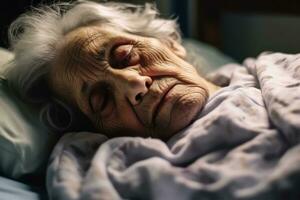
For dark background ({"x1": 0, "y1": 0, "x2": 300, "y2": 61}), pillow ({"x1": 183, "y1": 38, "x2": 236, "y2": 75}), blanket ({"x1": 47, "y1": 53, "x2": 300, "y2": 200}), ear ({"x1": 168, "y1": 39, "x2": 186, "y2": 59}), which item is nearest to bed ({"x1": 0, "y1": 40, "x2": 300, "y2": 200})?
blanket ({"x1": 47, "y1": 53, "x2": 300, "y2": 200})

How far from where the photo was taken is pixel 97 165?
721mm

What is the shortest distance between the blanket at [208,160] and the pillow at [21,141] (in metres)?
0.09

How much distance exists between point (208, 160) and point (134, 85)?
9.5 inches

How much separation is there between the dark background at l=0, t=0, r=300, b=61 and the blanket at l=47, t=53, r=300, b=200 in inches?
47.7

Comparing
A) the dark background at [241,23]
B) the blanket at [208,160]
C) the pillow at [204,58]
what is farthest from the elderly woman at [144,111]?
the dark background at [241,23]

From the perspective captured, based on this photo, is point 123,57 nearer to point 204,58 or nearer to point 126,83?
point 126,83

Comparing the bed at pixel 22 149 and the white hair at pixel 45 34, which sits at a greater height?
the white hair at pixel 45 34

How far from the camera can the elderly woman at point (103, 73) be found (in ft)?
2.88

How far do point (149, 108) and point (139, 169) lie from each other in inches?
7.6

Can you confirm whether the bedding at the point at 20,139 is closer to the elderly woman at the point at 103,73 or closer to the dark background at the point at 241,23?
the elderly woman at the point at 103,73

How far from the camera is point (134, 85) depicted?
86 centimetres

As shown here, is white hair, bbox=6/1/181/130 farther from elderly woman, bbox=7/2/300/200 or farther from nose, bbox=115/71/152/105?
nose, bbox=115/71/152/105

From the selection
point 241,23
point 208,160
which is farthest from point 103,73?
point 241,23

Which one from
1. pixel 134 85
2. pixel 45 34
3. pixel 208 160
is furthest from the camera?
pixel 45 34
